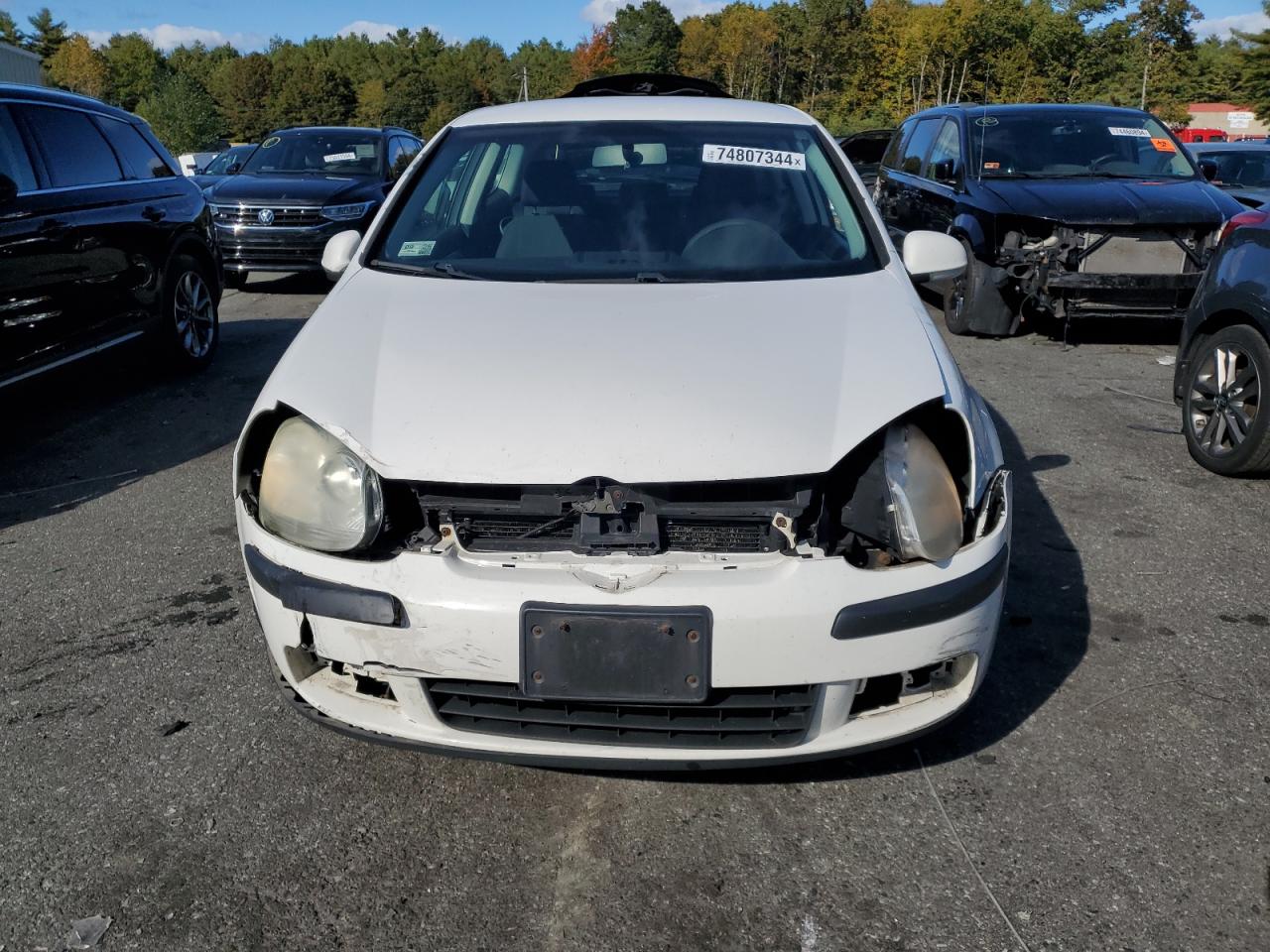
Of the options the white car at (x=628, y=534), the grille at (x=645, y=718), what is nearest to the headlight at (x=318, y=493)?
the white car at (x=628, y=534)

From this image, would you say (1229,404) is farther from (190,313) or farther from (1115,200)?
(190,313)

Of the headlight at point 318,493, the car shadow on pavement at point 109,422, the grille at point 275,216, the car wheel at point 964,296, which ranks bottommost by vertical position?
the car shadow on pavement at point 109,422

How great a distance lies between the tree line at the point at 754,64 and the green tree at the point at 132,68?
238 mm

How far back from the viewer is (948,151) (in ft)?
27.5

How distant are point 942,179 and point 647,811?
23.3ft

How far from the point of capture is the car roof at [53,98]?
5316 millimetres

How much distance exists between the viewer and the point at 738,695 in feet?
7.00

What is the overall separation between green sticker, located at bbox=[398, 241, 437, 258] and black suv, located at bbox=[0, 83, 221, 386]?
2.63 meters

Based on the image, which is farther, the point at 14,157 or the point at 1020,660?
the point at 14,157

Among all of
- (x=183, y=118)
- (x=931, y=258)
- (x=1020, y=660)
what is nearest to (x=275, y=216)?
(x=931, y=258)

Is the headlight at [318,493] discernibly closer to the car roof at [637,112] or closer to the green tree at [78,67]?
the car roof at [637,112]

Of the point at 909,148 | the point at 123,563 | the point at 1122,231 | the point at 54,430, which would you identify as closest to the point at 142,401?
the point at 54,430

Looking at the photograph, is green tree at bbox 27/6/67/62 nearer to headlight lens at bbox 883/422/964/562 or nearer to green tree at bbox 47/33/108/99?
green tree at bbox 47/33/108/99

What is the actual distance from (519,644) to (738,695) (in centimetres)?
46
